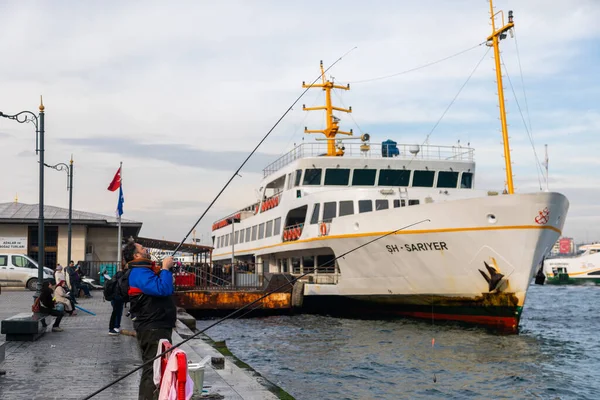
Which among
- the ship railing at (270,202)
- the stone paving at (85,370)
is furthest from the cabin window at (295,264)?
the stone paving at (85,370)

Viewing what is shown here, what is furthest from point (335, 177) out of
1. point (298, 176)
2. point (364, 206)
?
point (364, 206)

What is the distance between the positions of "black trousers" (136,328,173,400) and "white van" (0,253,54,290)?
2630cm

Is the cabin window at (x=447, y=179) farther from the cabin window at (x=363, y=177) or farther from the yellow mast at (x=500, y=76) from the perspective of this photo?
the yellow mast at (x=500, y=76)

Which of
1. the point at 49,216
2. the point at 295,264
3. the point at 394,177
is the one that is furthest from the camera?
the point at 49,216

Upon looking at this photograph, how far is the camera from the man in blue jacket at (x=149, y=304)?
671 centimetres

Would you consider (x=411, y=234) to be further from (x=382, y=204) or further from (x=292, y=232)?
(x=292, y=232)

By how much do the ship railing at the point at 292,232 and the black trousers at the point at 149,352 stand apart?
758 inches

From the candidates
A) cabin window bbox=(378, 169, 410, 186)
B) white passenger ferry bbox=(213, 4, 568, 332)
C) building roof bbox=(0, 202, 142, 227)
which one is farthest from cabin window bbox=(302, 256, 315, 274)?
building roof bbox=(0, 202, 142, 227)

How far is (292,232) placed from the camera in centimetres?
2727

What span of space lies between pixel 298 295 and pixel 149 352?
60.3 ft

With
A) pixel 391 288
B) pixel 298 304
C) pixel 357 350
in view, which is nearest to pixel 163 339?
pixel 357 350

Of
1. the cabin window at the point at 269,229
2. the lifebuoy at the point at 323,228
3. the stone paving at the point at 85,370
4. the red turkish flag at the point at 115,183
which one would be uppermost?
the red turkish flag at the point at 115,183

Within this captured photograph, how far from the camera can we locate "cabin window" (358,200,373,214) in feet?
76.9

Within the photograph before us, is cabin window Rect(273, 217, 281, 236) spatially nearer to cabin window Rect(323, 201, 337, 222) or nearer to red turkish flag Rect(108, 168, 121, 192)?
cabin window Rect(323, 201, 337, 222)
